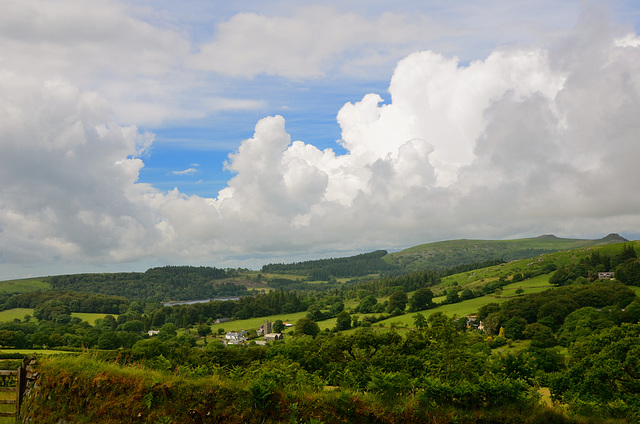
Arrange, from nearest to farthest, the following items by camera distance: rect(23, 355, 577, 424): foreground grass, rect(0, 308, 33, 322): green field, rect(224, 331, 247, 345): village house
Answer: rect(23, 355, 577, 424): foreground grass < rect(224, 331, 247, 345): village house < rect(0, 308, 33, 322): green field

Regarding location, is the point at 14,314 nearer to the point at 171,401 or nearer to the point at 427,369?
the point at 427,369

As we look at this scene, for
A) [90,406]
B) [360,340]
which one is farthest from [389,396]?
[360,340]

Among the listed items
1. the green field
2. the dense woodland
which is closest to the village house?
the dense woodland

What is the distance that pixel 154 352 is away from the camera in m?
50.5

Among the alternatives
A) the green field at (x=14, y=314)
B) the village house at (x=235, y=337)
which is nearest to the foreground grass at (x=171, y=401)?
the village house at (x=235, y=337)

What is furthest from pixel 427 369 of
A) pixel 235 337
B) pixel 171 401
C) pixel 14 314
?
pixel 14 314

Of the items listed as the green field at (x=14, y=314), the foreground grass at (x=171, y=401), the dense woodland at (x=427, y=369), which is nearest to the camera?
the foreground grass at (x=171, y=401)

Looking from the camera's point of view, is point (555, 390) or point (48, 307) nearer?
point (555, 390)

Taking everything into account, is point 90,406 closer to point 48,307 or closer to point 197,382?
point 197,382

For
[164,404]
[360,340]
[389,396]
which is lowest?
[360,340]

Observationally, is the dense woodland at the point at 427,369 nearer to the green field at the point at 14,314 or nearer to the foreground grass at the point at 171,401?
the foreground grass at the point at 171,401

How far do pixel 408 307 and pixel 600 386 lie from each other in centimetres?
9925

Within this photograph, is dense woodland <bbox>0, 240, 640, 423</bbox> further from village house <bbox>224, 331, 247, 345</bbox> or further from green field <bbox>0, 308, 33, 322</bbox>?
green field <bbox>0, 308, 33, 322</bbox>

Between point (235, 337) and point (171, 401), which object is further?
point (235, 337)
